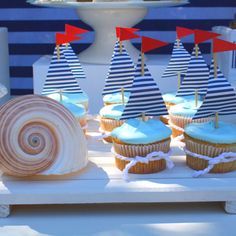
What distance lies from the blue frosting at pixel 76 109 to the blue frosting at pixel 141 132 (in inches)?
6.9

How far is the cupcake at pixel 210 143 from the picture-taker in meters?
1.05

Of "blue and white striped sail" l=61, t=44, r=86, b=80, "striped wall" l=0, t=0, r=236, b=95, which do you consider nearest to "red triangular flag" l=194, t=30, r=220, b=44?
"blue and white striped sail" l=61, t=44, r=86, b=80

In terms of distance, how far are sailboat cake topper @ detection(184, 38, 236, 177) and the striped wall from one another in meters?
1.64

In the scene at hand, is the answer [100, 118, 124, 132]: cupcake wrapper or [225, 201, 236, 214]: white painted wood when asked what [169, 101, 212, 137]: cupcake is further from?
[225, 201, 236, 214]: white painted wood

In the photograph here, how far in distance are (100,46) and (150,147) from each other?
Answer: 1174mm

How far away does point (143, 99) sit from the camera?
107cm

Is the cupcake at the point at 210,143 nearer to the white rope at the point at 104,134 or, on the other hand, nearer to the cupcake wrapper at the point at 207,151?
the cupcake wrapper at the point at 207,151

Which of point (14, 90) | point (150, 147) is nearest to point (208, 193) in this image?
point (150, 147)

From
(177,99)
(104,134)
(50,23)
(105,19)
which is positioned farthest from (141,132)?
(50,23)

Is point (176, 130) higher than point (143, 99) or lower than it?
lower

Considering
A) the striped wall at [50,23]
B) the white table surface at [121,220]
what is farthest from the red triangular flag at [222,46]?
the striped wall at [50,23]

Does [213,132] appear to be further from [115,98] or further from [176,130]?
[115,98]

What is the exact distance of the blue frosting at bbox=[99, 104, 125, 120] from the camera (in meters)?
1.27

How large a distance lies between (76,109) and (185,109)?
0.27 metres
